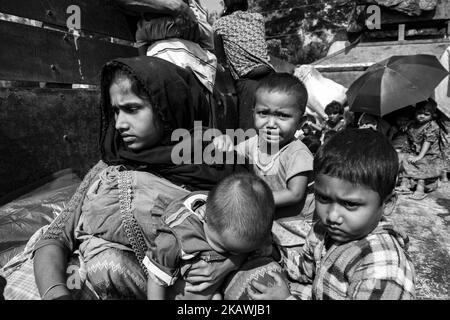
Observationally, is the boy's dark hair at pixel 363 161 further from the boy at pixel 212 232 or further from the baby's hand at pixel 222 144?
the baby's hand at pixel 222 144

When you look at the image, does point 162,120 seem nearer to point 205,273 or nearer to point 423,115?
point 205,273

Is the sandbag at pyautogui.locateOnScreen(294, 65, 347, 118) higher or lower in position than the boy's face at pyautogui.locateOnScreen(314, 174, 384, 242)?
higher

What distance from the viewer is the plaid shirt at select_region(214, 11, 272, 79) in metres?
3.91

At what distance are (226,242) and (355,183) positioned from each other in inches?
23.6

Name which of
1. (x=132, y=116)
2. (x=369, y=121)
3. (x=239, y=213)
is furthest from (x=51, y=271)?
(x=369, y=121)

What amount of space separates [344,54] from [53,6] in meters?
6.36

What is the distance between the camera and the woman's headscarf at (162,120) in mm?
1813

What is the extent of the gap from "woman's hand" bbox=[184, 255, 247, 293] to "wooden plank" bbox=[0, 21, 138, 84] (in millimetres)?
2038

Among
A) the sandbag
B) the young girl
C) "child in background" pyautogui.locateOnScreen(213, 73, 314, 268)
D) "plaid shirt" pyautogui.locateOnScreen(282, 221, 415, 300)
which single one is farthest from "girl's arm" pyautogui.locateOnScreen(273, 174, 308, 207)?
the sandbag

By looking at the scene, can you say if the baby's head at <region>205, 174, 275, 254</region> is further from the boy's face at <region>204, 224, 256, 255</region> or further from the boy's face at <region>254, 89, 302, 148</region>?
the boy's face at <region>254, 89, 302, 148</region>
